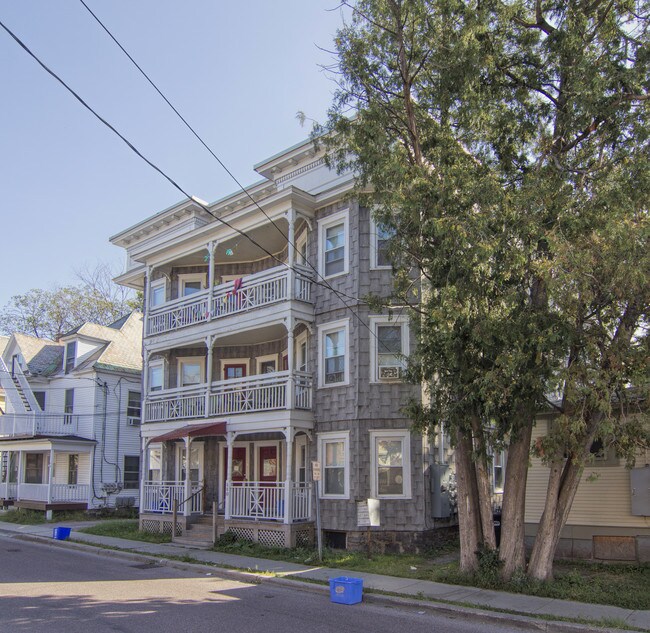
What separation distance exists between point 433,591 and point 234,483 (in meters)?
8.21

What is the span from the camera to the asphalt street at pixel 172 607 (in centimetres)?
876

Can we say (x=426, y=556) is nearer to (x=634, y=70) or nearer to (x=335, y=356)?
(x=335, y=356)

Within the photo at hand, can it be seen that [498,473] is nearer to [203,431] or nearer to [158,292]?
[203,431]

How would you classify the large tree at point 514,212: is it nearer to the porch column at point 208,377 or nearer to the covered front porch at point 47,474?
the porch column at point 208,377

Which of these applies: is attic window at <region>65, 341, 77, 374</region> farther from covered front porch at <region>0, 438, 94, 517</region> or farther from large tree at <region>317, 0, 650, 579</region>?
large tree at <region>317, 0, 650, 579</region>

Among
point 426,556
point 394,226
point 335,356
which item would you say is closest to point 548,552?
point 426,556

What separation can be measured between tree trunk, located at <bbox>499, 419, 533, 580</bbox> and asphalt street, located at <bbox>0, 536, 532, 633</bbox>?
229 centimetres

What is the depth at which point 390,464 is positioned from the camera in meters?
16.1

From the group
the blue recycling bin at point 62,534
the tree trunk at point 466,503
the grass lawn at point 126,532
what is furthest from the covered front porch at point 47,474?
the tree trunk at point 466,503

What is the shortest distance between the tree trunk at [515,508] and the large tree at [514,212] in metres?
0.03

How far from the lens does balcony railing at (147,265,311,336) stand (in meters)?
17.9

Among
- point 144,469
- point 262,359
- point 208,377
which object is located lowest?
point 144,469

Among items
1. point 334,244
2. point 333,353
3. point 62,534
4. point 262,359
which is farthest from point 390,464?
point 62,534

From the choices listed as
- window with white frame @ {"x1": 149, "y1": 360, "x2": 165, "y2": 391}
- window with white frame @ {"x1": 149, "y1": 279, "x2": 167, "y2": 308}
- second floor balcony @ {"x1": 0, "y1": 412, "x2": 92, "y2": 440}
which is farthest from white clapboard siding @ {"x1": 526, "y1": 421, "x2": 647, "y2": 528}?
second floor balcony @ {"x1": 0, "y1": 412, "x2": 92, "y2": 440}
